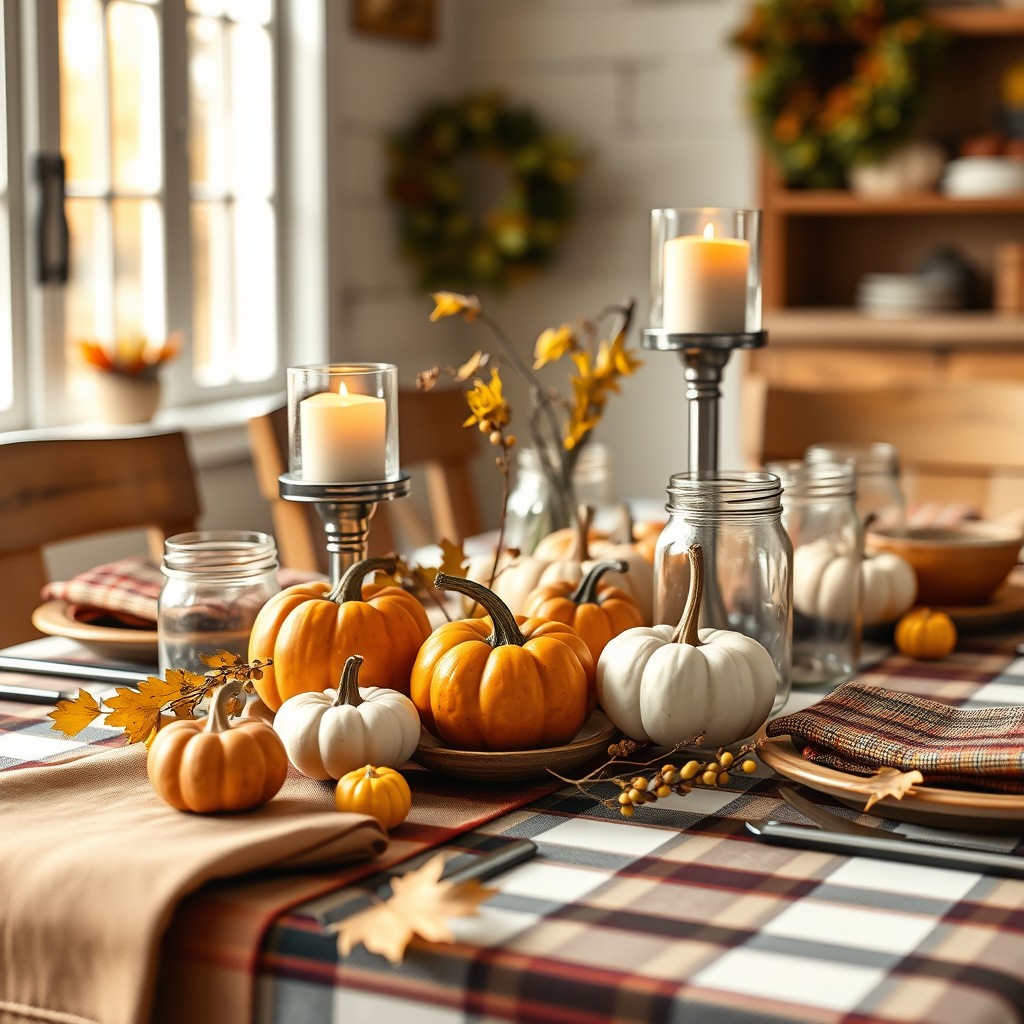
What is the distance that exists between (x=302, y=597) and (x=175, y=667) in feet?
0.49

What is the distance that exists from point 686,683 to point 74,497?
95cm

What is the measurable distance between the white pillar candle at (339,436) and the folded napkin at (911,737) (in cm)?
36

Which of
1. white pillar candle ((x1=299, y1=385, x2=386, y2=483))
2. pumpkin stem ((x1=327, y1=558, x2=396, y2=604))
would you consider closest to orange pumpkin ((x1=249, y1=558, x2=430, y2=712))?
pumpkin stem ((x1=327, y1=558, x2=396, y2=604))

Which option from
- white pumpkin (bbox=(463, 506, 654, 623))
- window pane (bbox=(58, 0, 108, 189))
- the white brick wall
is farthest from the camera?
the white brick wall

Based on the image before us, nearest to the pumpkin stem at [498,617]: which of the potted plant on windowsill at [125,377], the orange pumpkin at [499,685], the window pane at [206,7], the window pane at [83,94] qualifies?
the orange pumpkin at [499,685]

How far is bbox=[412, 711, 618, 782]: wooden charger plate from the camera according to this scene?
0.94m

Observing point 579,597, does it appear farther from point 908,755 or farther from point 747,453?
point 747,453

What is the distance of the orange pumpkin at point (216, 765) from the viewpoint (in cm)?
84

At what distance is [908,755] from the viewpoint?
0.91 m

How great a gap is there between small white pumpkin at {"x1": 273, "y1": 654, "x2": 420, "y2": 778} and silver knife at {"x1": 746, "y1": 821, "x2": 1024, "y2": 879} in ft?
0.72

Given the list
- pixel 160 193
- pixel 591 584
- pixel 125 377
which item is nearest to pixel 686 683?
pixel 591 584


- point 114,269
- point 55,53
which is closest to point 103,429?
point 114,269

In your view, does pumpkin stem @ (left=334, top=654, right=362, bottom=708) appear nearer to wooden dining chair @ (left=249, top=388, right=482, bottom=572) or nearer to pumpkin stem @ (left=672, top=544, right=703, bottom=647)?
pumpkin stem @ (left=672, top=544, right=703, bottom=647)

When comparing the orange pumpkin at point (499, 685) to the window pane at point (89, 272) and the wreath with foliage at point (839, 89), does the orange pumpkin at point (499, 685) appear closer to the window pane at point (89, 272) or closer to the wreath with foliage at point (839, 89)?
the window pane at point (89, 272)
